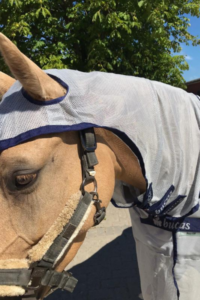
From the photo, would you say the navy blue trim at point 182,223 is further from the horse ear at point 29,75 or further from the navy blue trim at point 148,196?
the horse ear at point 29,75

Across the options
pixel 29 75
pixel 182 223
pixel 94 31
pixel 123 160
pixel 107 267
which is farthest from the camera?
pixel 94 31

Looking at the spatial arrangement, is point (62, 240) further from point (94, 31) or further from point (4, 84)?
point (94, 31)

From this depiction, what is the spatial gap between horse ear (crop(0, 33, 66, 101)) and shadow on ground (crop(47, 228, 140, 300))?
8.85 feet

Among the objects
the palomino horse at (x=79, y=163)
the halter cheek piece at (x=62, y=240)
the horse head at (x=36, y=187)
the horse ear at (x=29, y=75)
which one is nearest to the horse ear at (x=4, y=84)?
the palomino horse at (x=79, y=163)

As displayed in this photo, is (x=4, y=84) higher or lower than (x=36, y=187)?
higher

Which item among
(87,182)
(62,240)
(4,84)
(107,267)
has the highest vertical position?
(4,84)

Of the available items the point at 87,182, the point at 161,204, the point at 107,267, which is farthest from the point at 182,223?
the point at 107,267

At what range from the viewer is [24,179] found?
0.96 metres

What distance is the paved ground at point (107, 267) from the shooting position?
3.02 meters

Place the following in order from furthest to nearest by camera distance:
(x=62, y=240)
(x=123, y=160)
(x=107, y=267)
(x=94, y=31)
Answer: (x=94, y=31) < (x=107, y=267) < (x=123, y=160) < (x=62, y=240)

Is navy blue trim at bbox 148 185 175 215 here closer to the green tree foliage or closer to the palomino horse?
the palomino horse

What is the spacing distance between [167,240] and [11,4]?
354 centimetres

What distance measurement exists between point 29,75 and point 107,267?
3158 millimetres

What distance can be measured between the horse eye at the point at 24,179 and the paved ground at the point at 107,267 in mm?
2510
